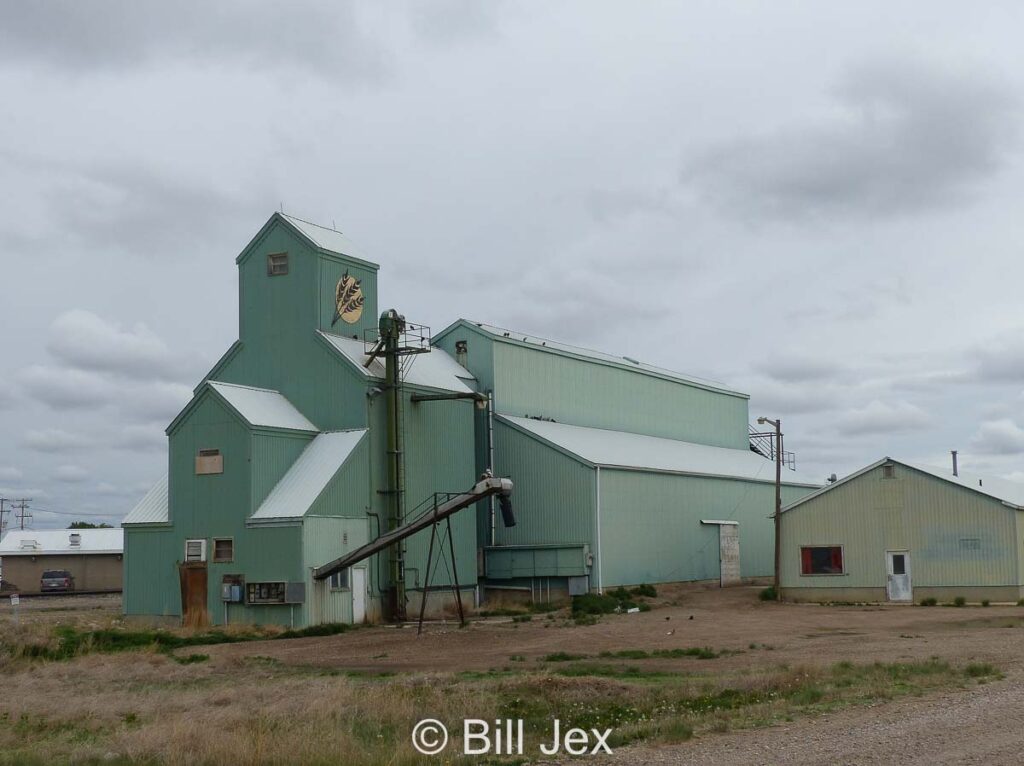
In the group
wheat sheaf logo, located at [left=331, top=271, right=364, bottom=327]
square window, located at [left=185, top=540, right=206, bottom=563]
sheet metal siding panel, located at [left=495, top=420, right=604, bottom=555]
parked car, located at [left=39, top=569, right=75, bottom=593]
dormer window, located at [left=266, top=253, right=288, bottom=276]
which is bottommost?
parked car, located at [left=39, top=569, right=75, bottom=593]

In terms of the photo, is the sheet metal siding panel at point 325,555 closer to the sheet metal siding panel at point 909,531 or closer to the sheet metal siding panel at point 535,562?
the sheet metal siding panel at point 535,562

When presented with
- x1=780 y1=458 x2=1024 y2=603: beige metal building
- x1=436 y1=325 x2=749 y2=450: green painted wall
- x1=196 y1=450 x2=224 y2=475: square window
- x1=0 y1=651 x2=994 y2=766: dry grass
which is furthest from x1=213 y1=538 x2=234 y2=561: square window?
x1=780 y1=458 x2=1024 y2=603: beige metal building

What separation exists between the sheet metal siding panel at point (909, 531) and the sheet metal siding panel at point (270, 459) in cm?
1971

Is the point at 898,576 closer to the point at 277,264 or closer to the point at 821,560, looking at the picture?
the point at 821,560

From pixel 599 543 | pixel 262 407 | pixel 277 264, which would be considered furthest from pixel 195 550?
pixel 599 543

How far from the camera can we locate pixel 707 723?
56.2 feet

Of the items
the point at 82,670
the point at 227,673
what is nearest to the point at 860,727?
the point at 227,673

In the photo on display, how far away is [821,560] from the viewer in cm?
4578

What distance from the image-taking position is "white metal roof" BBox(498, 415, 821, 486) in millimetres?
48719

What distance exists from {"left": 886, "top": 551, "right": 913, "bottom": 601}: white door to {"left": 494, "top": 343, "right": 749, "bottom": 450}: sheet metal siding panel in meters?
16.6

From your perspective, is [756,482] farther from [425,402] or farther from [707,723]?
[707,723]

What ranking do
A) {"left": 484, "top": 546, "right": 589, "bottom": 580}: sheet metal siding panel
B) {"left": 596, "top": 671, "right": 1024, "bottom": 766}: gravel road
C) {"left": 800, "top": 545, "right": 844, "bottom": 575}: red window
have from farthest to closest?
{"left": 800, "top": 545, "right": 844, "bottom": 575}: red window < {"left": 484, "top": 546, "right": 589, "bottom": 580}: sheet metal siding panel < {"left": 596, "top": 671, "right": 1024, "bottom": 766}: gravel road

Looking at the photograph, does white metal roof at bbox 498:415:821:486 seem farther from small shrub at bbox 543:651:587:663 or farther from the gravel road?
the gravel road

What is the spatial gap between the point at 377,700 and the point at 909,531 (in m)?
30.1
